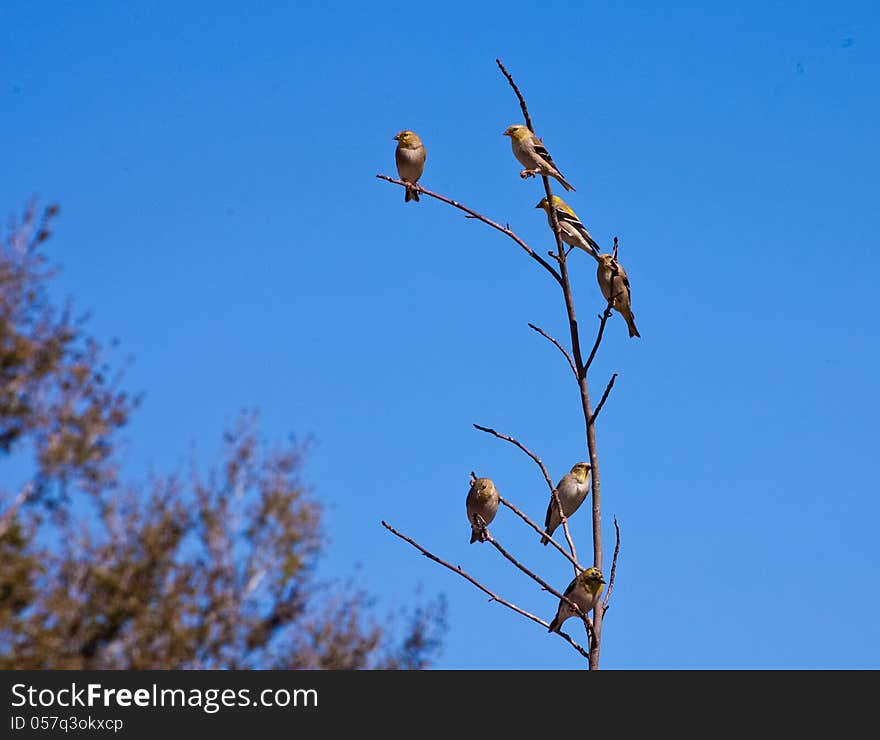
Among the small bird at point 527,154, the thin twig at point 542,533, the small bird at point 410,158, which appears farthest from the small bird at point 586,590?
the small bird at point 410,158

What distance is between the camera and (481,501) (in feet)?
9.70

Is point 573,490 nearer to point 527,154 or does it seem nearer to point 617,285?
point 617,285

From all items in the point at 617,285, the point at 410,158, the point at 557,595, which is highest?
the point at 410,158

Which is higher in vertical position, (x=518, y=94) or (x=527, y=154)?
(x=527, y=154)

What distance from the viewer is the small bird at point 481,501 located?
2.94 meters

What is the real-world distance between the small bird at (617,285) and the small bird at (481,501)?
0.57m

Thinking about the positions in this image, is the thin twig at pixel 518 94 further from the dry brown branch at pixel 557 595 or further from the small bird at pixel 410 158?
the small bird at pixel 410 158

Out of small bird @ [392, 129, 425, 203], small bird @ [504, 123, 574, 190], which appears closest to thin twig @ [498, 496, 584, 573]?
small bird @ [504, 123, 574, 190]

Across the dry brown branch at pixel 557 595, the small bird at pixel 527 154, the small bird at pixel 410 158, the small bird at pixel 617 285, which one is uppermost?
the small bird at pixel 410 158

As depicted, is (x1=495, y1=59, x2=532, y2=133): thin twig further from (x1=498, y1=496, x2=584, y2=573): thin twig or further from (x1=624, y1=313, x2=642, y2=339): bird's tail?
(x1=624, y1=313, x2=642, y2=339): bird's tail

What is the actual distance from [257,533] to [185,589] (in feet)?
5.59

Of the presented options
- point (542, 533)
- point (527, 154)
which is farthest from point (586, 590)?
point (527, 154)

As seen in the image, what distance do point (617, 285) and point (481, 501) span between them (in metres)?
1.10
